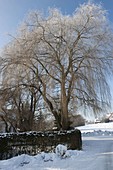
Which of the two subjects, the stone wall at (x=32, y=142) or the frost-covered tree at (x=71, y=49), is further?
the frost-covered tree at (x=71, y=49)

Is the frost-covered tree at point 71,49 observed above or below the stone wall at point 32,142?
above

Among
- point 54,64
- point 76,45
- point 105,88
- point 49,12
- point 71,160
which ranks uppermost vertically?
point 49,12

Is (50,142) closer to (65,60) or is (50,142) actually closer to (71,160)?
(71,160)

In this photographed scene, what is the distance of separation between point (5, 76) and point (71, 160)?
8.85 metres

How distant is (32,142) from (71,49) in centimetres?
751

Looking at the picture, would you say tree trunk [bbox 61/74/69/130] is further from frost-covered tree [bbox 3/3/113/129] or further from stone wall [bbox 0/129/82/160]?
stone wall [bbox 0/129/82/160]

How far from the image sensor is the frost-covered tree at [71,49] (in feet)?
55.3

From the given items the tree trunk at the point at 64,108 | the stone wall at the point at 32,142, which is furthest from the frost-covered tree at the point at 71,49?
the stone wall at the point at 32,142

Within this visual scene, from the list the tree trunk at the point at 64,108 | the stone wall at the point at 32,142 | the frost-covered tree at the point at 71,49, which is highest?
the frost-covered tree at the point at 71,49

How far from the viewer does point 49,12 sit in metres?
17.4

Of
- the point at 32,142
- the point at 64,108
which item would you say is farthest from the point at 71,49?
the point at 32,142

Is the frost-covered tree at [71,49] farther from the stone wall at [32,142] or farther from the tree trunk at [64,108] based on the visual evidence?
the stone wall at [32,142]

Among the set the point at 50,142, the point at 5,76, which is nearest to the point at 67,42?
the point at 5,76

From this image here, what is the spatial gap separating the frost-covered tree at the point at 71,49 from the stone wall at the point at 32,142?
14.5 feet
